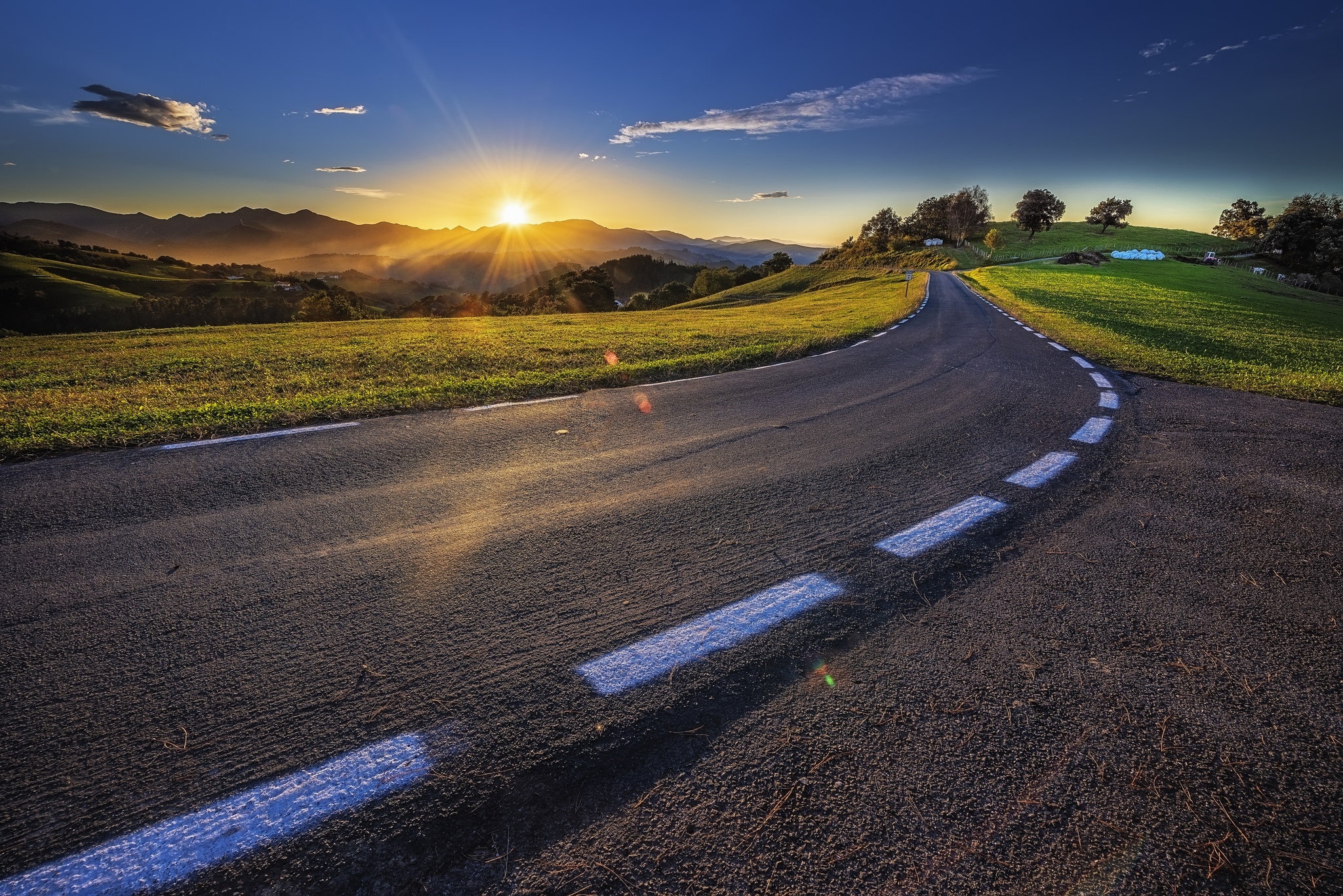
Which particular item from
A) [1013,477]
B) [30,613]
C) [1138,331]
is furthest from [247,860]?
[1138,331]

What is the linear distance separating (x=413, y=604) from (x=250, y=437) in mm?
3598

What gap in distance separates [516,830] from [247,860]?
0.61m

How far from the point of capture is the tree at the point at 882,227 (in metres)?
94.7

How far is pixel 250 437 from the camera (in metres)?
4.68

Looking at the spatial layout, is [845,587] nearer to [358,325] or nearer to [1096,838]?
[1096,838]

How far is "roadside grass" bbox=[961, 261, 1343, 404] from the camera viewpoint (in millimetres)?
7809

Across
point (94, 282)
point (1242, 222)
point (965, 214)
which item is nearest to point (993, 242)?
point (965, 214)

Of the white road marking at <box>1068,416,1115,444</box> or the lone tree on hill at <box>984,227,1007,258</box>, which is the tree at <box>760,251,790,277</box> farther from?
the white road marking at <box>1068,416,1115,444</box>

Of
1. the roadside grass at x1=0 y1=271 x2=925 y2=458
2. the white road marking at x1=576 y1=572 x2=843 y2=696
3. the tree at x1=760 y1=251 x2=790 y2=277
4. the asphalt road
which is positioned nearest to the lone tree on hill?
the tree at x1=760 y1=251 x2=790 y2=277

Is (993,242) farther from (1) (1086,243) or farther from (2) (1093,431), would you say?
(2) (1093,431)

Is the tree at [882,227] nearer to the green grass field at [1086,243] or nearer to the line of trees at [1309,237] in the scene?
the green grass field at [1086,243]

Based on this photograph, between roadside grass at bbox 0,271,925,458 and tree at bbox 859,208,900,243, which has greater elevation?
tree at bbox 859,208,900,243

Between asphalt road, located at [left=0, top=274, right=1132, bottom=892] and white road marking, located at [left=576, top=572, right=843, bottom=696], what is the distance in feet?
0.16

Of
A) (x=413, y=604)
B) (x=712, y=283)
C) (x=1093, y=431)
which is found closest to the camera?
(x=413, y=604)
